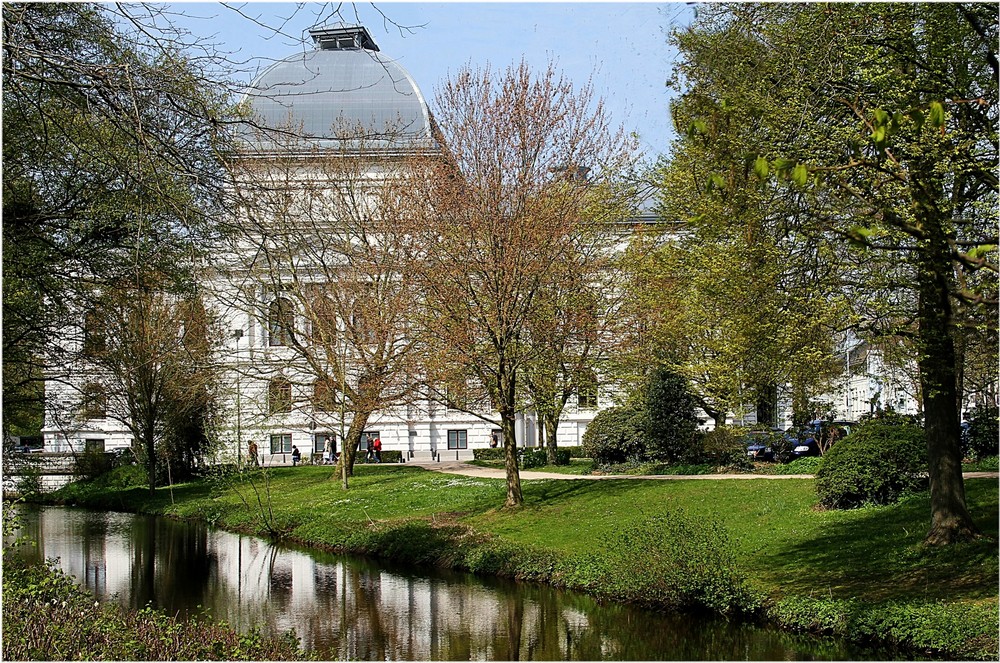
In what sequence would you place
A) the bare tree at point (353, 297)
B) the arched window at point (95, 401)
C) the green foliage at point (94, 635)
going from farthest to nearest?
Answer: the arched window at point (95, 401) → the bare tree at point (353, 297) → the green foliage at point (94, 635)

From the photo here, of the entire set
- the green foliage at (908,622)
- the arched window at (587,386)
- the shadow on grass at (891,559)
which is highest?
the arched window at (587,386)

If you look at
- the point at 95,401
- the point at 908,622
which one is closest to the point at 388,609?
A: the point at 908,622

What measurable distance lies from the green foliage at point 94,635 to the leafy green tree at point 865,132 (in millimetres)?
6597

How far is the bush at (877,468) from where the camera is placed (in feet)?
54.3

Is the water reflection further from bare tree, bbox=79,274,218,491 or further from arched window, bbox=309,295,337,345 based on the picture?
arched window, bbox=309,295,337,345

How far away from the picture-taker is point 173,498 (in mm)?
30297

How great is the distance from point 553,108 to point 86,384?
16.6 m

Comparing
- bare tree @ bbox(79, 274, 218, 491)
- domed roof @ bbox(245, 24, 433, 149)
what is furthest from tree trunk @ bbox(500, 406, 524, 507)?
domed roof @ bbox(245, 24, 433, 149)

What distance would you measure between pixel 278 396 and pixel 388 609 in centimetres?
1639

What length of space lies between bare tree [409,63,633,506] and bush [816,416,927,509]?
23.4 feet

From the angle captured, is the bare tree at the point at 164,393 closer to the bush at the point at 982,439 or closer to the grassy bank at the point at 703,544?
the grassy bank at the point at 703,544

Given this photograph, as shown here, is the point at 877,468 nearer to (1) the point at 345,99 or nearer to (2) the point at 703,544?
(2) the point at 703,544

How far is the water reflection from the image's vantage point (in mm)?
11820

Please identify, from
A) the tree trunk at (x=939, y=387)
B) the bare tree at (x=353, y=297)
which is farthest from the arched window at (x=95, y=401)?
the tree trunk at (x=939, y=387)
